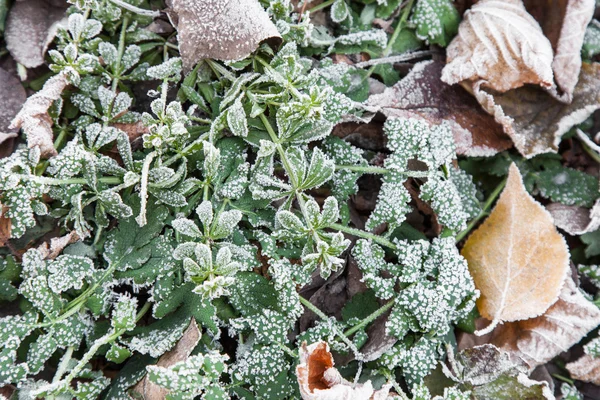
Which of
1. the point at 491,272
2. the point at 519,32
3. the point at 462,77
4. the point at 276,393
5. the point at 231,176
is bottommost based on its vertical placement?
the point at 276,393

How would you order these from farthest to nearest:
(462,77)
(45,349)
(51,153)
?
(462,77), (51,153), (45,349)

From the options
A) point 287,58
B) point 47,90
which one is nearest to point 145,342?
point 47,90

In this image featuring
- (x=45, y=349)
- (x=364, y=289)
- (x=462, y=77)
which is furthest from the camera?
(x=462, y=77)

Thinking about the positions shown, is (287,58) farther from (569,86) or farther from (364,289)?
(569,86)

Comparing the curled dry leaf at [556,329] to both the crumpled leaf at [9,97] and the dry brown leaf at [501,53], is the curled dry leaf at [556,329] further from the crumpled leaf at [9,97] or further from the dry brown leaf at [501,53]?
the crumpled leaf at [9,97]

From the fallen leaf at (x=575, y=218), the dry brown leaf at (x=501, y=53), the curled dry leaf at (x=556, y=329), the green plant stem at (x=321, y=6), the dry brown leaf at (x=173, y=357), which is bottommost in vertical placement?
the curled dry leaf at (x=556, y=329)

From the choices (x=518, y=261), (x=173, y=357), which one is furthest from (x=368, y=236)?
(x=173, y=357)

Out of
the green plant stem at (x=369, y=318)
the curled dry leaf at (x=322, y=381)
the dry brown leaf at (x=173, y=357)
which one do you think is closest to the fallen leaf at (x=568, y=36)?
the green plant stem at (x=369, y=318)
